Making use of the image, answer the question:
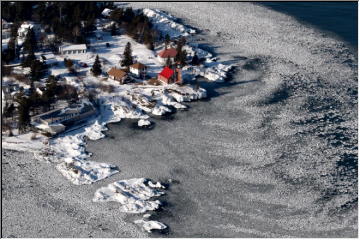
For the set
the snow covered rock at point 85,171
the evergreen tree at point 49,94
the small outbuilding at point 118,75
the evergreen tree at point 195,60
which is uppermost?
the evergreen tree at point 195,60

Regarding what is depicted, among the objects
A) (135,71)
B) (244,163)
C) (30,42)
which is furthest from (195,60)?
(244,163)

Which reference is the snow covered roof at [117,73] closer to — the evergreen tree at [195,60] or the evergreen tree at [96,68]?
the evergreen tree at [96,68]

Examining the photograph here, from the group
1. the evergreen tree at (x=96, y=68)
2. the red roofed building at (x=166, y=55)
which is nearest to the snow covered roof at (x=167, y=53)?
the red roofed building at (x=166, y=55)

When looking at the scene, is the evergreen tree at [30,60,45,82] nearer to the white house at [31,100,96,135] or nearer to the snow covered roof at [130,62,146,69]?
the white house at [31,100,96,135]

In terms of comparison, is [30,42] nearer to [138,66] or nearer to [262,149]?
[138,66]

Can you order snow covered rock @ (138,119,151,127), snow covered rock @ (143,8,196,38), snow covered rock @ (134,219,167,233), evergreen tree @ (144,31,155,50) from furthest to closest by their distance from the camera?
snow covered rock @ (143,8,196,38) → evergreen tree @ (144,31,155,50) → snow covered rock @ (138,119,151,127) → snow covered rock @ (134,219,167,233)

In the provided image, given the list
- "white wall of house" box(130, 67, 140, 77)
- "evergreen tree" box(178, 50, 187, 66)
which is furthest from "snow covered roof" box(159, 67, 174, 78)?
"evergreen tree" box(178, 50, 187, 66)
